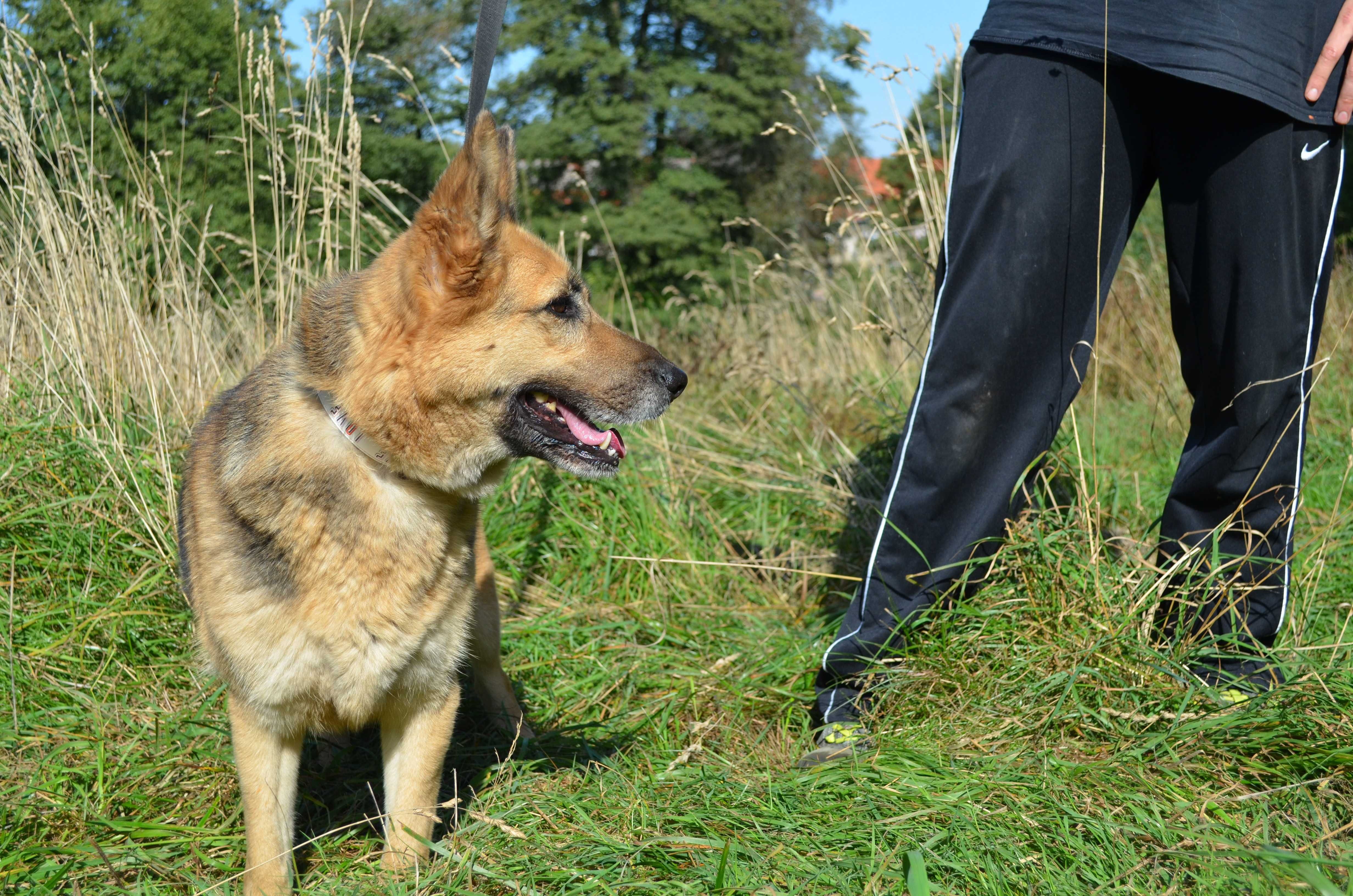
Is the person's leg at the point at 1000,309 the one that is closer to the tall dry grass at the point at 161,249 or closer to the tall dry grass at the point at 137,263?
the tall dry grass at the point at 161,249

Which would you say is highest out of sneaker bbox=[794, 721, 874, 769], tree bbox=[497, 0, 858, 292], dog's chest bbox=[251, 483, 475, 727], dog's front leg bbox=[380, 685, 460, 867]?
tree bbox=[497, 0, 858, 292]

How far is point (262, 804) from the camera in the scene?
2.02 m

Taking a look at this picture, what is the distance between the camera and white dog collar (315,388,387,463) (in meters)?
2.06

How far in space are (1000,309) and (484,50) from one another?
4.62 ft

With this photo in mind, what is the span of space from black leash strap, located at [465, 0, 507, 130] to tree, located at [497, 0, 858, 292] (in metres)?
14.3

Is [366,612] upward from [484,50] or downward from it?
downward

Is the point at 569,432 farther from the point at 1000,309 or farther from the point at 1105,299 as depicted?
the point at 1105,299

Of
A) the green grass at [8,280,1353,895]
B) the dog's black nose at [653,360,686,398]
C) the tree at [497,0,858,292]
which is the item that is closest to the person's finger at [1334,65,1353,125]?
the green grass at [8,280,1353,895]

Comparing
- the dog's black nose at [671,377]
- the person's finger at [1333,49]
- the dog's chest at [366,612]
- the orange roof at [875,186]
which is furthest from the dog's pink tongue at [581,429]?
the person's finger at [1333,49]

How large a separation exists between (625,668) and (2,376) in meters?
2.62

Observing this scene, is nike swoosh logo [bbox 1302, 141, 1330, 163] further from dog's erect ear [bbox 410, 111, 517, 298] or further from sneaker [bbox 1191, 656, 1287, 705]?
dog's erect ear [bbox 410, 111, 517, 298]

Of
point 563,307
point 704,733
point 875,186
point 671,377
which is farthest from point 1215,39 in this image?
point 875,186

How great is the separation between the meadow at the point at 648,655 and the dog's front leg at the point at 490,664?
0.25 feet

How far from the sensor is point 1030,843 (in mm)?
1829
